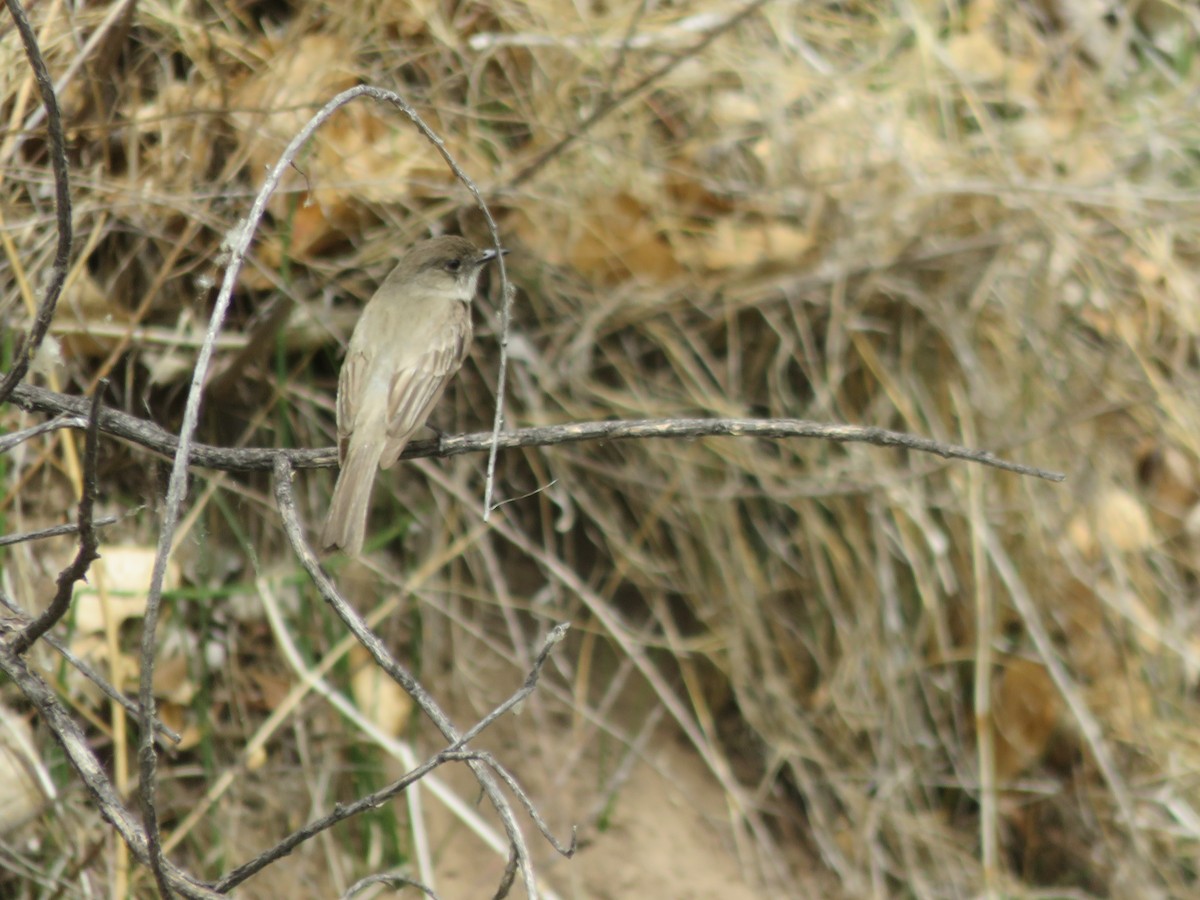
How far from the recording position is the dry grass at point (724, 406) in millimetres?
4281

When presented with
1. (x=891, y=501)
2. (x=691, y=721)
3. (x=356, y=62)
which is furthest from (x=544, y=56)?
(x=691, y=721)

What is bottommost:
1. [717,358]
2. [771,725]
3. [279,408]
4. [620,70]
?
[771,725]

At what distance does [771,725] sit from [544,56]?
2401 millimetres

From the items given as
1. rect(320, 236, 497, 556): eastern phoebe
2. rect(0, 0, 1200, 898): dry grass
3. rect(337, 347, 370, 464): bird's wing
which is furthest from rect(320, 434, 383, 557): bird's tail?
rect(0, 0, 1200, 898): dry grass

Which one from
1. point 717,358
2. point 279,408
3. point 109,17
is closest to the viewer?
point 109,17

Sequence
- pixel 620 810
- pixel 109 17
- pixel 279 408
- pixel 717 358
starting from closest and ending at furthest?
pixel 109 17 → pixel 279 408 → pixel 620 810 → pixel 717 358

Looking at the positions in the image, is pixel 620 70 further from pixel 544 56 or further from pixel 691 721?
pixel 691 721

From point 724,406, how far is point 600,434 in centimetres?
252

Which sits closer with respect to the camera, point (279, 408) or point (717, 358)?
point (279, 408)

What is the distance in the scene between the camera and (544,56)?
492 cm

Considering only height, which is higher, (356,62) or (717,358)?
(356,62)

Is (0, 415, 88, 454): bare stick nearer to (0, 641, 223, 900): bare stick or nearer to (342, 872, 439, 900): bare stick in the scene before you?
(0, 641, 223, 900): bare stick

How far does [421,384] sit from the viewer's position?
3586 mm

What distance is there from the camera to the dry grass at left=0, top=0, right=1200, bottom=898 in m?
4.28
